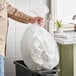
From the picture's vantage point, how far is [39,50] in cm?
205

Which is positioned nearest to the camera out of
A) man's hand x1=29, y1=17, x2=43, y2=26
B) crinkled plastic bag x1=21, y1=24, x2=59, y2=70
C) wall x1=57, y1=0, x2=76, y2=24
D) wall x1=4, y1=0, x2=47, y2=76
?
crinkled plastic bag x1=21, y1=24, x2=59, y2=70

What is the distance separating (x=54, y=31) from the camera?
2.90 metres

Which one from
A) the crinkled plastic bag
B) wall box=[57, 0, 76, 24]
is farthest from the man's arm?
wall box=[57, 0, 76, 24]

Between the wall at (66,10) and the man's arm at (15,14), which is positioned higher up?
the wall at (66,10)

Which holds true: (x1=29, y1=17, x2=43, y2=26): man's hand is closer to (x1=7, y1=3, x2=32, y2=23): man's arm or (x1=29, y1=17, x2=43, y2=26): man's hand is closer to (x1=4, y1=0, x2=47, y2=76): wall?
(x1=7, y1=3, x2=32, y2=23): man's arm

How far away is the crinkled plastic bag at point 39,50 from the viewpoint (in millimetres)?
2053

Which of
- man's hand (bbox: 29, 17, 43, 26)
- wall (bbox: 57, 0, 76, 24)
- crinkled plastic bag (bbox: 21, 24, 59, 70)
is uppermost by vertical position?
wall (bbox: 57, 0, 76, 24)

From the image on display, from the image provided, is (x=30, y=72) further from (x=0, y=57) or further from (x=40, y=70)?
(x=0, y=57)

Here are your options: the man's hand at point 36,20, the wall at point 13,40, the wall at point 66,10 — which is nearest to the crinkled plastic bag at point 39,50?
the man's hand at point 36,20

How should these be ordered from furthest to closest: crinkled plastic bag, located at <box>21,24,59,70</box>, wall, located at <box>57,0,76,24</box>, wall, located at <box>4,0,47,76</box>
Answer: wall, located at <box>57,0,76,24</box> < wall, located at <box>4,0,47,76</box> < crinkled plastic bag, located at <box>21,24,59,70</box>

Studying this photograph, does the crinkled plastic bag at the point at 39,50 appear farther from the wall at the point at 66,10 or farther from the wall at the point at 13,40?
the wall at the point at 66,10

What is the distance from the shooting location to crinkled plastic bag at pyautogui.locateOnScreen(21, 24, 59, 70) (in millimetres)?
2053

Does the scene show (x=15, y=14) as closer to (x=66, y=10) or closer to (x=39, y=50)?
(x=39, y=50)

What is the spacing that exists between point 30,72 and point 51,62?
7.7 inches
